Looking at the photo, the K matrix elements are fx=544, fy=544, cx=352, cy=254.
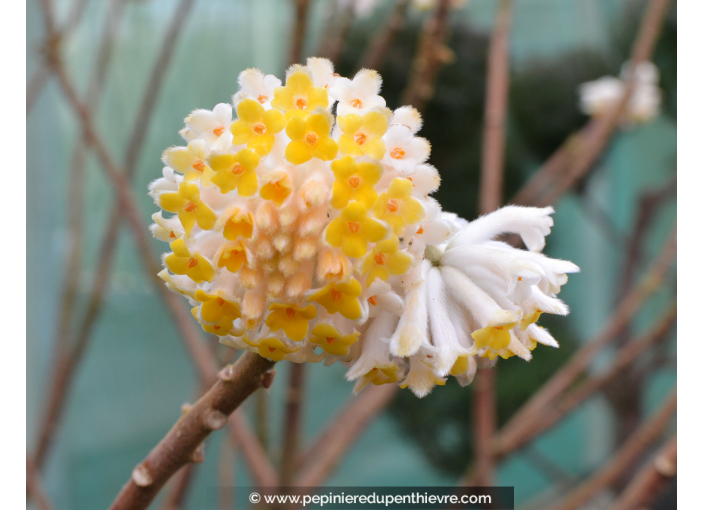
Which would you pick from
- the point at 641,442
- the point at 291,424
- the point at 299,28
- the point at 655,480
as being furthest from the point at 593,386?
the point at 299,28

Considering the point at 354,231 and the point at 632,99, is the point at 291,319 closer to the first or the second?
the point at 354,231

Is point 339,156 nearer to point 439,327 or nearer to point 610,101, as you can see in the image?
point 439,327

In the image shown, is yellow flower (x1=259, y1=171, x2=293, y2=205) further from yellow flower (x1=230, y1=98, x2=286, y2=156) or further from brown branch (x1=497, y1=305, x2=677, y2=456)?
brown branch (x1=497, y1=305, x2=677, y2=456)

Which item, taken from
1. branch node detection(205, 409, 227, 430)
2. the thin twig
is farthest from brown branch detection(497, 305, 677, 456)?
branch node detection(205, 409, 227, 430)

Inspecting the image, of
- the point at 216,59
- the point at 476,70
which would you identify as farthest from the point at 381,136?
the point at 476,70

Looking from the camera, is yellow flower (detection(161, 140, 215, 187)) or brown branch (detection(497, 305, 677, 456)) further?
brown branch (detection(497, 305, 677, 456))

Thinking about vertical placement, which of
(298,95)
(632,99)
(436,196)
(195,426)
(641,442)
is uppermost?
(632,99)
